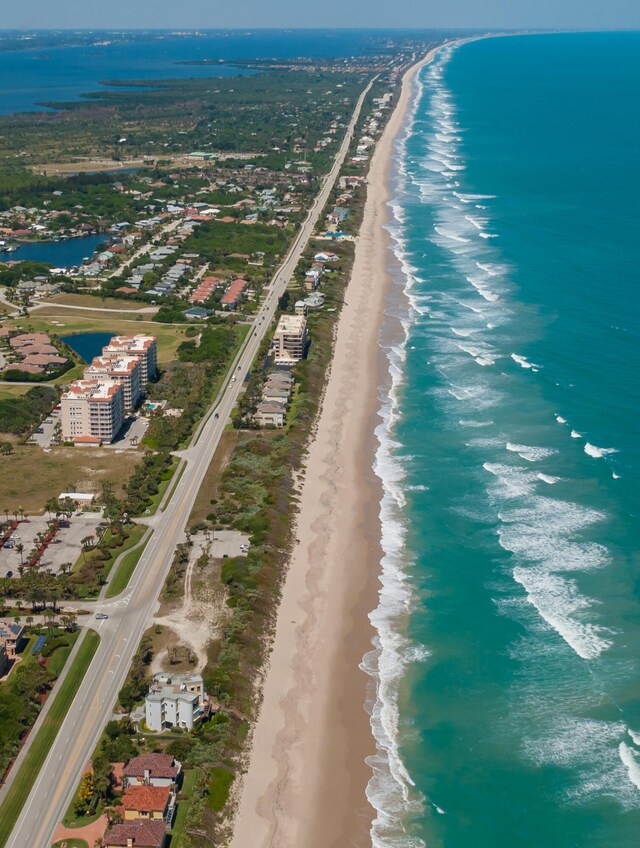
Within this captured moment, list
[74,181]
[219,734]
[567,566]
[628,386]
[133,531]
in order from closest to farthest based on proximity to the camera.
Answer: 1. [219,734]
2. [567,566]
3. [133,531]
4. [628,386]
5. [74,181]

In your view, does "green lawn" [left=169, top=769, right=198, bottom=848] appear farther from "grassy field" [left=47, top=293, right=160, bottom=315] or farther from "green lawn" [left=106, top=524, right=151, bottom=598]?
"grassy field" [left=47, top=293, right=160, bottom=315]

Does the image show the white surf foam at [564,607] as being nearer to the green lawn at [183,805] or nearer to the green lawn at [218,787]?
the green lawn at [218,787]

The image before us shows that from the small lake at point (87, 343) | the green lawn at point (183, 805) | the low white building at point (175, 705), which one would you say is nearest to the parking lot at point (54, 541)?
the low white building at point (175, 705)

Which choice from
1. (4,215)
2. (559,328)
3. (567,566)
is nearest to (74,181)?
(4,215)

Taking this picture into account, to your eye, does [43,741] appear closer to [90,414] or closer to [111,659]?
[111,659]

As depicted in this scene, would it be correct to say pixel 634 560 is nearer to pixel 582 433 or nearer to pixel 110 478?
pixel 582 433

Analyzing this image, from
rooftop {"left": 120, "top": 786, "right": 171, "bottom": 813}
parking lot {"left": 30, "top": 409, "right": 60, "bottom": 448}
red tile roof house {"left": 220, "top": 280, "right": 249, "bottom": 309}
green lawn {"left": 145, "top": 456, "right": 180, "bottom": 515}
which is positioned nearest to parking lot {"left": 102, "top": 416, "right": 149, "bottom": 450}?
parking lot {"left": 30, "top": 409, "right": 60, "bottom": 448}
